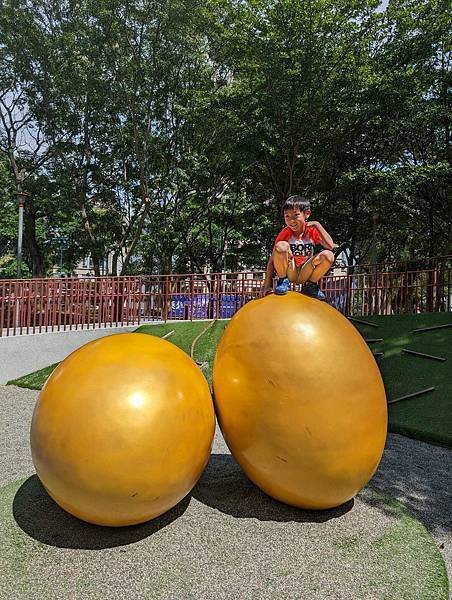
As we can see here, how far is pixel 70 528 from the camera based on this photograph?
3.63 metres

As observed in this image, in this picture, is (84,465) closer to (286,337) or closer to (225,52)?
(286,337)

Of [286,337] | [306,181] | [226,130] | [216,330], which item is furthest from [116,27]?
[286,337]

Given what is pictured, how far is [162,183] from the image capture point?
800 inches

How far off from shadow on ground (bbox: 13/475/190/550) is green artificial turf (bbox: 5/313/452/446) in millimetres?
2439

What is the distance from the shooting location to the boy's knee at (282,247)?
4.50 meters

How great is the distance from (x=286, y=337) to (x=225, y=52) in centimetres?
1724

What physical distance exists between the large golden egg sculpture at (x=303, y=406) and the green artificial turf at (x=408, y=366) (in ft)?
6.41

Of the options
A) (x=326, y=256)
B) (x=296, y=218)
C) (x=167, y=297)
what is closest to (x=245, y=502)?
(x=326, y=256)

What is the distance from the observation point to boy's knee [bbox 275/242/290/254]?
4500 millimetres

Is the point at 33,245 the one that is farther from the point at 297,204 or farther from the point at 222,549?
the point at 222,549

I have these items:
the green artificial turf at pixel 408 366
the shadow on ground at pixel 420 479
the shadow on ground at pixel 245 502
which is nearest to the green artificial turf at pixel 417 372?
the green artificial turf at pixel 408 366

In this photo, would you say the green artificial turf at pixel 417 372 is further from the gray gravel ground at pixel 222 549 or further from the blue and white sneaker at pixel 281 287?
the blue and white sneaker at pixel 281 287

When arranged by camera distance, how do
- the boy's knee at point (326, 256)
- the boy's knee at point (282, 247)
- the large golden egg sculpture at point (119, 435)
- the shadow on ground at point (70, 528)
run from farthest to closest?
the boy's knee at point (282, 247), the boy's knee at point (326, 256), the shadow on ground at point (70, 528), the large golden egg sculpture at point (119, 435)

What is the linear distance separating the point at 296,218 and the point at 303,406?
186 cm
